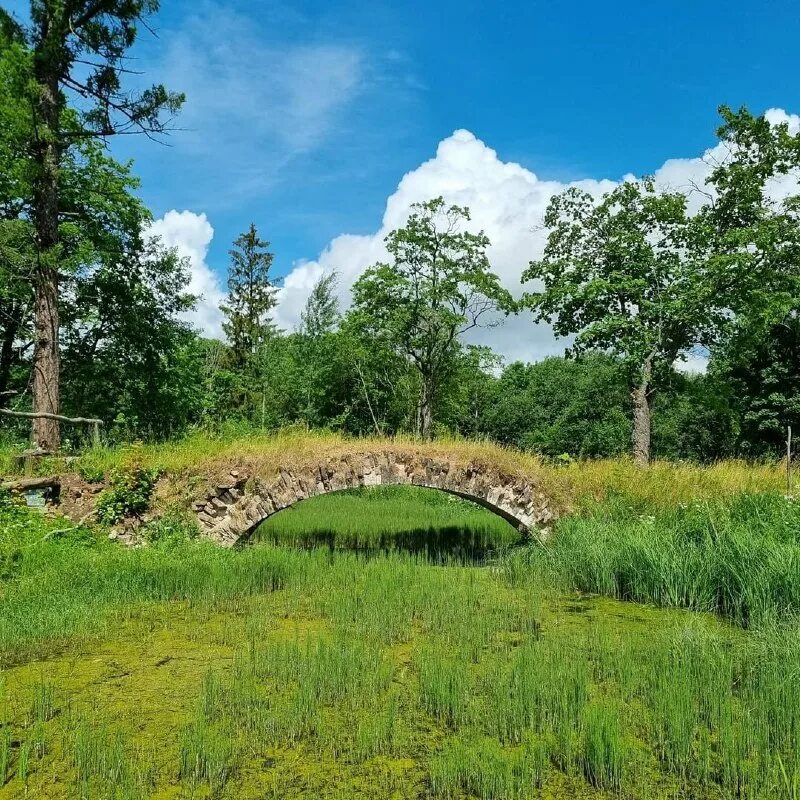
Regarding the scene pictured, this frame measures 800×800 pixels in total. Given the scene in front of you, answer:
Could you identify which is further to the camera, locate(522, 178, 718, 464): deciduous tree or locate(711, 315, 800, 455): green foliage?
locate(711, 315, 800, 455): green foliage

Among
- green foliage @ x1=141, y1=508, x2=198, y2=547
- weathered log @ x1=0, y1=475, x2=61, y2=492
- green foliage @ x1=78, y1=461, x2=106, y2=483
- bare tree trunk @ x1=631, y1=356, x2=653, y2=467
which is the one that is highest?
bare tree trunk @ x1=631, y1=356, x2=653, y2=467

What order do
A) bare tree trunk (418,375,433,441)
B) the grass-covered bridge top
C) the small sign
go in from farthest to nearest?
bare tree trunk (418,375,433,441) → the grass-covered bridge top → the small sign

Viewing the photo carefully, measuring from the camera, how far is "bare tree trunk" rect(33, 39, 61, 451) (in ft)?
39.5

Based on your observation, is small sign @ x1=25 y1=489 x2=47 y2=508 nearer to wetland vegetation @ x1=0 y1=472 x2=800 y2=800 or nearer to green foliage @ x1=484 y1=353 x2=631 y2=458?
wetland vegetation @ x1=0 y1=472 x2=800 y2=800

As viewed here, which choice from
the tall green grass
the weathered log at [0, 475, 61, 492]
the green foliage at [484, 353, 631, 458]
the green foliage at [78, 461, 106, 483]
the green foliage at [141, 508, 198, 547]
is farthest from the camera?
the green foliage at [484, 353, 631, 458]

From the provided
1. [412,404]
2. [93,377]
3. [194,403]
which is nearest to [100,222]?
[93,377]

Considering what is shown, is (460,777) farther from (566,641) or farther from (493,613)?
(493,613)

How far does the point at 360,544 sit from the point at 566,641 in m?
7.63

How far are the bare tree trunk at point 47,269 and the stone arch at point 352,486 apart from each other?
→ 416cm

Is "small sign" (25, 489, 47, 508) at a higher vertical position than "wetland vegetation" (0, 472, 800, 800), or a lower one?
higher

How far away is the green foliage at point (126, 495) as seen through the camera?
32.4 ft

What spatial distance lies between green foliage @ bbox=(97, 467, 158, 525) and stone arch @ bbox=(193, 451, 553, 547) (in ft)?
2.69

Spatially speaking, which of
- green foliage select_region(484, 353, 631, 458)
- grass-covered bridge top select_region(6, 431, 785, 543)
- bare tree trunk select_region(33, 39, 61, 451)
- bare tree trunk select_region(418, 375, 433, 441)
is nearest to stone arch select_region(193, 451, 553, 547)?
grass-covered bridge top select_region(6, 431, 785, 543)

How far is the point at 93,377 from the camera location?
718 inches
